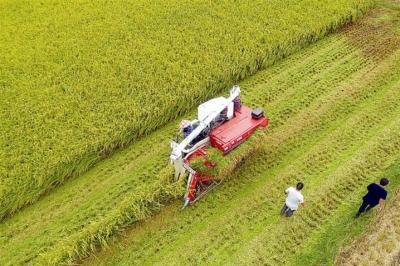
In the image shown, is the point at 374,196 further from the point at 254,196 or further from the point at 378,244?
the point at 254,196

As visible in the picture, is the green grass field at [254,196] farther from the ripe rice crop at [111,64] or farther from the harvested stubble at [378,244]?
the ripe rice crop at [111,64]

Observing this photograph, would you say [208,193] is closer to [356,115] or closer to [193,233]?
[193,233]

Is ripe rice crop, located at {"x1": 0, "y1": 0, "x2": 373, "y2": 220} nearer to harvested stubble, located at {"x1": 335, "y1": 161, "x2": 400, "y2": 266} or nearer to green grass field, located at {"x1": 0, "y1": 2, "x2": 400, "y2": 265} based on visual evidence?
green grass field, located at {"x1": 0, "y1": 2, "x2": 400, "y2": 265}

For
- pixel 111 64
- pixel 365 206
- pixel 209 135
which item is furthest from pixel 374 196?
pixel 111 64

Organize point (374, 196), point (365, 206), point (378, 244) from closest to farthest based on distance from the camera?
point (378, 244)
point (374, 196)
point (365, 206)

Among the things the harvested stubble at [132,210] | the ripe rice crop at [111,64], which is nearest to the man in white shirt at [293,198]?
the harvested stubble at [132,210]

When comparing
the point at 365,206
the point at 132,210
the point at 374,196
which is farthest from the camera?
the point at 132,210
